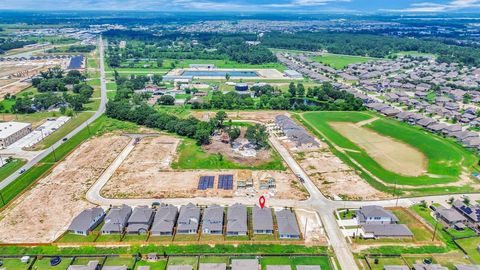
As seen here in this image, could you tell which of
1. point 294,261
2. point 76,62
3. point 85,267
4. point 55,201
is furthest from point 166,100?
point 76,62

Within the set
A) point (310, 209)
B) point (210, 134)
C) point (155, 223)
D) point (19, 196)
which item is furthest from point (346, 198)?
point (19, 196)

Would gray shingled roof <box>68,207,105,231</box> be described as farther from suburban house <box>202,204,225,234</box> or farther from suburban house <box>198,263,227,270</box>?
suburban house <box>198,263,227,270</box>

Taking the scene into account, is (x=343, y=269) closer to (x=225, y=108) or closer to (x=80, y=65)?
(x=225, y=108)

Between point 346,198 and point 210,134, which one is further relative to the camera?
point 210,134

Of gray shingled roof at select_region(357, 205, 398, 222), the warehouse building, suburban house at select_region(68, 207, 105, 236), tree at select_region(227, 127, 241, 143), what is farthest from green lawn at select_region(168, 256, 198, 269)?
the warehouse building

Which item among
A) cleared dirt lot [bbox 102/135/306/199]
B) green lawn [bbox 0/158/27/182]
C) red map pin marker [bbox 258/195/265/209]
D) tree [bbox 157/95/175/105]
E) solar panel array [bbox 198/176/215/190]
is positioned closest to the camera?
red map pin marker [bbox 258/195/265/209]

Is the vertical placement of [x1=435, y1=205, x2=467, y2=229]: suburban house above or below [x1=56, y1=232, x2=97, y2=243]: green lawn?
above

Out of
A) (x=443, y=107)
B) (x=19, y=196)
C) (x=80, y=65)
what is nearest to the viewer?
(x=19, y=196)

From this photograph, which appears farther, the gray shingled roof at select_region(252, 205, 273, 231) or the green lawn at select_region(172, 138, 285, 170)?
the green lawn at select_region(172, 138, 285, 170)
